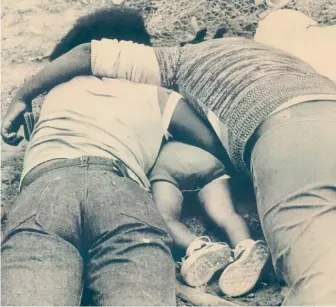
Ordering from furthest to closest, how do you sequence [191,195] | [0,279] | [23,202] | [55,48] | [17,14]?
[17,14] → [55,48] → [191,195] → [23,202] → [0,279]

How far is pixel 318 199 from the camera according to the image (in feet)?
2.76

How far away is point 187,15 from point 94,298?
68 centimetres

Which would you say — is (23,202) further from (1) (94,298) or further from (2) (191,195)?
(2) (191,195)

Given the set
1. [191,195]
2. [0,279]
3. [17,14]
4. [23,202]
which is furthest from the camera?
[17,14]

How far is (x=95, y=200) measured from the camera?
90 cm

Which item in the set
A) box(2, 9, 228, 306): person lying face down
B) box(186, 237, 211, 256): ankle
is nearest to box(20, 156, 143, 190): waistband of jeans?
box(2, 9, 228, 306): person lying face down

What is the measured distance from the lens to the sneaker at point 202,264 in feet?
Result: 3.09

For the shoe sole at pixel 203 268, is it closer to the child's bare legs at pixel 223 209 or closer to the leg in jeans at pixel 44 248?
the child's bare legs at pixel 223 209

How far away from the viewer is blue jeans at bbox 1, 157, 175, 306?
0.80 m

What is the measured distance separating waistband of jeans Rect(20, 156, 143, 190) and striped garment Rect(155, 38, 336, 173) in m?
0.19

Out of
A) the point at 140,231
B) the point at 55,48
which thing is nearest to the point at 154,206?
the point at 140,231

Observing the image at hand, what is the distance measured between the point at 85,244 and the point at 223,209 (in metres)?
0.26

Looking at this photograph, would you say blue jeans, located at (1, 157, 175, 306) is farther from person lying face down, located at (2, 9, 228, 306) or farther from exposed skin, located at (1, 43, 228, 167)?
exposed skin, located at (1, 43, 228, 167)

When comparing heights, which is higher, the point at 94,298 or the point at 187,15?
the point at 187,15
